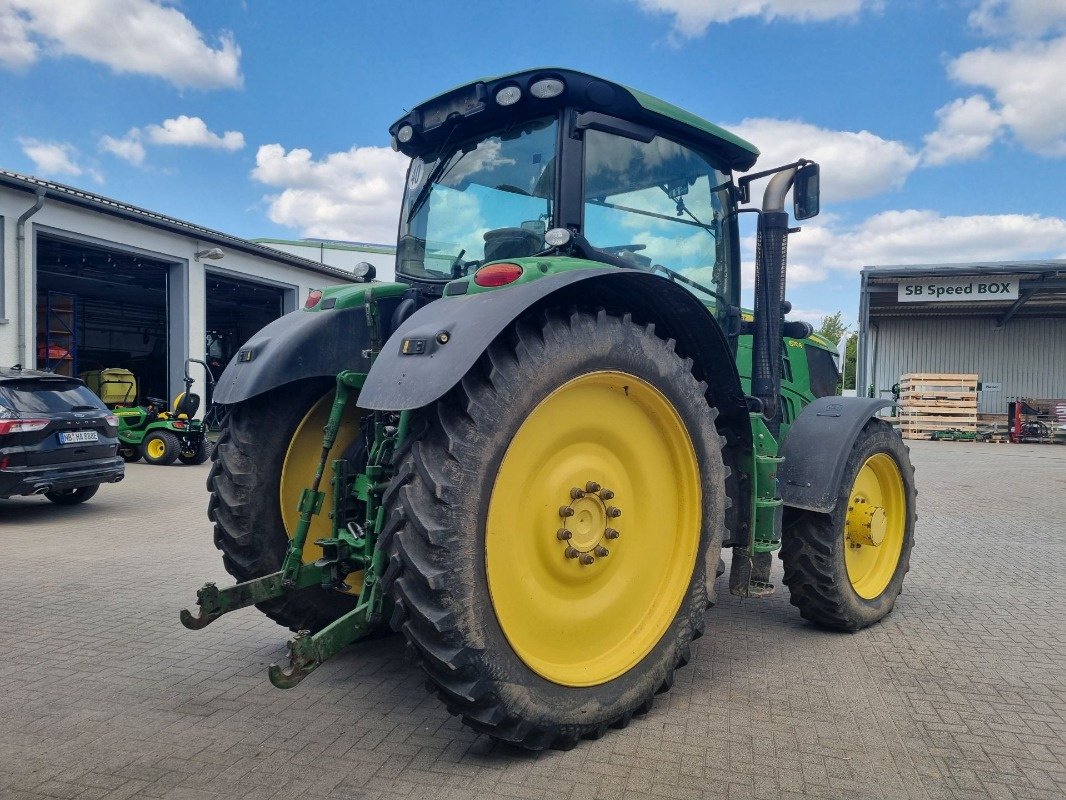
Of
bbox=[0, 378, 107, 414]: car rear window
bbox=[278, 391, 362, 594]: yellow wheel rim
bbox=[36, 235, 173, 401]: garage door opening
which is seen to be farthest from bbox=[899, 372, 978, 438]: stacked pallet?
bbox=[278, 391, 362, 594]: yellow wheel rim

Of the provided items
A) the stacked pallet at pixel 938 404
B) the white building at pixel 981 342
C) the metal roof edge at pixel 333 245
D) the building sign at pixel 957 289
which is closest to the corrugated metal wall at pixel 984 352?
the white building at pixel 981 342

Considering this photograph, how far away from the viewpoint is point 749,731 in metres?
3.16

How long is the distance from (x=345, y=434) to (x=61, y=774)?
170cm

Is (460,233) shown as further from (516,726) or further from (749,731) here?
(749,731)

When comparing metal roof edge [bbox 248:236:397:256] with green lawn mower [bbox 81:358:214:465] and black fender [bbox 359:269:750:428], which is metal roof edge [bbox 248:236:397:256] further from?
black fender [bbox 359:269:750:428]

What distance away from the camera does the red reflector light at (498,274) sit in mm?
2941

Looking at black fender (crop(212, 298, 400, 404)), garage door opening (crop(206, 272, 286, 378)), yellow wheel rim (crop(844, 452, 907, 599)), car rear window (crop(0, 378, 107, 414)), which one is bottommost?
yellow wheel rim (crop(844, 452, 907, 599))

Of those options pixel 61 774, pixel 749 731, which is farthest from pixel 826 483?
pixel 61 774

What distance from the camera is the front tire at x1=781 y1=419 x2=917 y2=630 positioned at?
4.34 m

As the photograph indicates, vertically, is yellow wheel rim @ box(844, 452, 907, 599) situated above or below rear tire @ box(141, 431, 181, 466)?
above

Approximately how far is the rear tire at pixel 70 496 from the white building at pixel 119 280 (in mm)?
4572

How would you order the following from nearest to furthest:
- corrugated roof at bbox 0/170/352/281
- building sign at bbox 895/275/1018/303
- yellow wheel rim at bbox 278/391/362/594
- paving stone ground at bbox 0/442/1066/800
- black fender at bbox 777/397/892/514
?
1. paving stone ground at bbox 0/442/1066/800
2. yellow wheel rim at bbox 278/391/362/594
3. black fender at bbox 777/397/892/514
4. corrugated roof at bbox 0/170/352/281
5. building sign at bbox 895/275/1018/303

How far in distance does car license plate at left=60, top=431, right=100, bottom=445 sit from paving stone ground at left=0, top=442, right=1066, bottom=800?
350 cm

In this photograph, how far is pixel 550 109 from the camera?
350 cm
